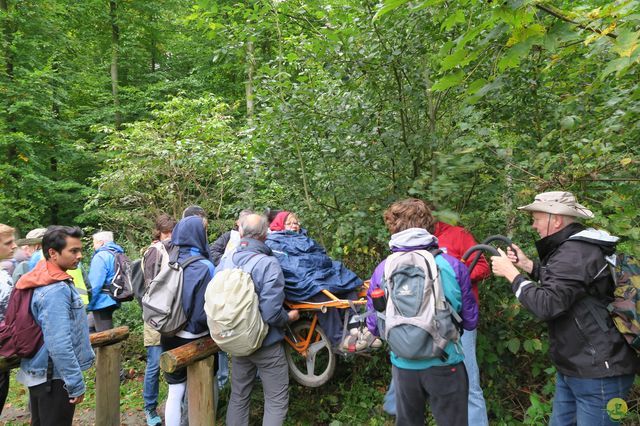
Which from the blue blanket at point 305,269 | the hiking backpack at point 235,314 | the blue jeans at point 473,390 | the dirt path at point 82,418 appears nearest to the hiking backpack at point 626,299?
the blue jeans at point 473,390

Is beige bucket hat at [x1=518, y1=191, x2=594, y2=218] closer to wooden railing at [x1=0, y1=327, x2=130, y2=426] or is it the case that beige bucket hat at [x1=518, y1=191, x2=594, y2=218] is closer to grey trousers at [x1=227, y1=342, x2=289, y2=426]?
grey trousers at [x1=227, y1=342, x2=289, y2=426]

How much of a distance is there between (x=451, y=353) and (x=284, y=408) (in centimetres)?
160

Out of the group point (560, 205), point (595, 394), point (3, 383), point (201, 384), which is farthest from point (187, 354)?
point (560, 205)

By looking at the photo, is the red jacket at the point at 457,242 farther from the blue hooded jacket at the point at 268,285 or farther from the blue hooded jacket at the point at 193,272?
the blue hooded jacket at the point at 193,272

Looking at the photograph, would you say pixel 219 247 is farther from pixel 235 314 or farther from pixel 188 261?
pixel 235 314

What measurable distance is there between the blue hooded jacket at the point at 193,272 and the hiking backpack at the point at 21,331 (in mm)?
1049

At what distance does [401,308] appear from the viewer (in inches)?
99.3

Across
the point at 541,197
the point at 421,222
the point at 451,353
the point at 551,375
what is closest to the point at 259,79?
the point at 421,222

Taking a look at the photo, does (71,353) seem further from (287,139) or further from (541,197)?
(541,197)

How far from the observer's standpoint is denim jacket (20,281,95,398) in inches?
113

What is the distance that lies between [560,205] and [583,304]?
60 cm

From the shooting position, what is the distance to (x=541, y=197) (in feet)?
8.95

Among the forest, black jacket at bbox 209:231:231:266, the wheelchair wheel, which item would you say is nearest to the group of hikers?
the wheelchair wheel

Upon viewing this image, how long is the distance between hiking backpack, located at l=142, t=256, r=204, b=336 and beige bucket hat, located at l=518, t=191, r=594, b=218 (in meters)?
2.75
